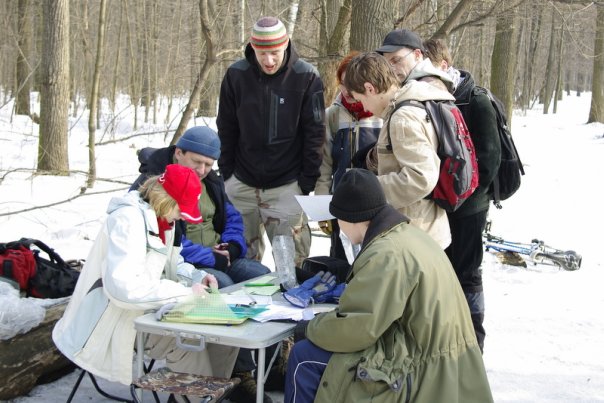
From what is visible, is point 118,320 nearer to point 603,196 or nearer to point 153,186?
point 153,186

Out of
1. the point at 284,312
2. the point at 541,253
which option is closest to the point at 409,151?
the point at 284,312

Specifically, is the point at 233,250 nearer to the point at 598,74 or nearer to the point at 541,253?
the point at 541,253

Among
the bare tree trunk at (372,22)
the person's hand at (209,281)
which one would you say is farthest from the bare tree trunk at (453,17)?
the person's hand at (209,281)

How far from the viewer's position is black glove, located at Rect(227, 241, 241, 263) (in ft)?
13.1

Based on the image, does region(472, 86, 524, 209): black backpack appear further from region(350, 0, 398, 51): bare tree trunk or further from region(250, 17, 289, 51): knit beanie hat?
region(350, 0, 398, 51): bare tree trunk

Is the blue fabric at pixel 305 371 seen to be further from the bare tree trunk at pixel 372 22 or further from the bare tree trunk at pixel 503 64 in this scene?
the bare tree trunk at pixel 503 64

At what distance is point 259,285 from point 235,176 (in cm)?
122

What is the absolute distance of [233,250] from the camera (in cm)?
400

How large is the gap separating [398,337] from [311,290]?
0.79 m

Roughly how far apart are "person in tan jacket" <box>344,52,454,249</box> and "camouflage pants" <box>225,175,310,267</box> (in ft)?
3.53

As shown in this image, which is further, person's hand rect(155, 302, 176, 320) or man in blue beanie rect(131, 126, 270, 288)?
man in blue beanie rect(131, 126, 270, 288)

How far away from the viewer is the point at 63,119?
10352 mm

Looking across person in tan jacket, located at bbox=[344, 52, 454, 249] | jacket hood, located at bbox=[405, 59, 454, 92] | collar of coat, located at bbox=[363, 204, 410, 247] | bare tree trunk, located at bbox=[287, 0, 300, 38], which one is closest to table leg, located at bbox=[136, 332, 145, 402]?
collar of coat, located at bbox=[363, 204, 410, 247]

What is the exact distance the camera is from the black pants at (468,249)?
12.1 feet
